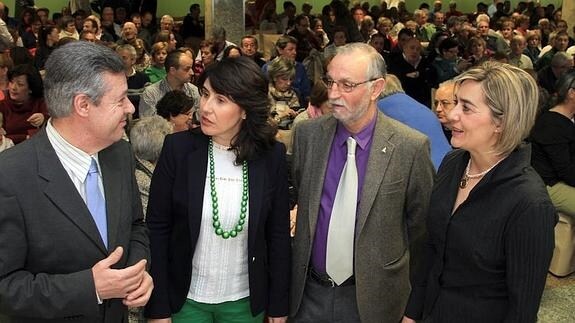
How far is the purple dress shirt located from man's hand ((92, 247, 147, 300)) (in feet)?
2.49

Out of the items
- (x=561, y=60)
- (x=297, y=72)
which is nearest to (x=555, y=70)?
(x=561, y=60)

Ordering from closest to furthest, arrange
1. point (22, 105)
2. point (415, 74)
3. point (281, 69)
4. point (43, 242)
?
point (43, 242), point (22, 105), point (281, 69), point (415, 74)

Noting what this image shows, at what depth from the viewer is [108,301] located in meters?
1.97

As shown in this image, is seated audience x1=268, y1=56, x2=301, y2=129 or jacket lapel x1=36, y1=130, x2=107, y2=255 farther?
seated audience x1=268, y1=56, x2=301, y2=129

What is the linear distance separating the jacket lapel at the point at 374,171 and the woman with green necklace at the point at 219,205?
28cm

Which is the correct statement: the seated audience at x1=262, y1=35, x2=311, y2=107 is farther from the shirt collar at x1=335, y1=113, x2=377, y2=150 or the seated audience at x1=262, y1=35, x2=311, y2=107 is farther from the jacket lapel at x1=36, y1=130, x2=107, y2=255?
the jacket lapel at x1=36, y1=130, x2=107, y2=255

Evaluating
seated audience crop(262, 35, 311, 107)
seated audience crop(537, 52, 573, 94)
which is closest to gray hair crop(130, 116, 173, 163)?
seated audience crop(262, 35, 311, 107)

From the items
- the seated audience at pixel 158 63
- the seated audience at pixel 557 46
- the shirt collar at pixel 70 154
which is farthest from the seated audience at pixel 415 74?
the shirt collar at pixel 70 154

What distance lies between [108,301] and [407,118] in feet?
7.26

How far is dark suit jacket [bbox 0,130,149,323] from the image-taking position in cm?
173

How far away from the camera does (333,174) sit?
2.44m

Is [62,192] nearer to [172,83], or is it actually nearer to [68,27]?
[172,83]

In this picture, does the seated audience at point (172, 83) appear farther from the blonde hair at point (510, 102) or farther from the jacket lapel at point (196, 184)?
the blonde hair at point (510, 102)

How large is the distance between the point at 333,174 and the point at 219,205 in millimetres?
441
